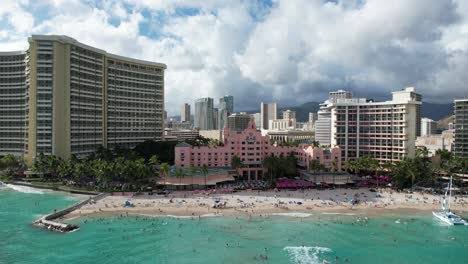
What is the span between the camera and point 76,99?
13975 centimetres

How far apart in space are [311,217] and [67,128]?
316ft

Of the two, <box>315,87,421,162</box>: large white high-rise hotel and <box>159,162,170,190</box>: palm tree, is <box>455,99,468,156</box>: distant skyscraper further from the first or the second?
<box>159,162,170,190</box>: palm tree

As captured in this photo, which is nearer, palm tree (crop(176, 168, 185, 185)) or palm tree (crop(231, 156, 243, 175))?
palm tree (crop(176, 168, 185, 185))

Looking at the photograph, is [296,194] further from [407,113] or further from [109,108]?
[109,108]

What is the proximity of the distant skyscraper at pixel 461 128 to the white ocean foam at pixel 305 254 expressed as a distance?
101m

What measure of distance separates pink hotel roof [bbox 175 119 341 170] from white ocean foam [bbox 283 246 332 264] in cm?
6606

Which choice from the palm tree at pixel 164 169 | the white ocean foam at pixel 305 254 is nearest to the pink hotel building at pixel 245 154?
the palm tree at pixel 164 169

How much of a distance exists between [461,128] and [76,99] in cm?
14466

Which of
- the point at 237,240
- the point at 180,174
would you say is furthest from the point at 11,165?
the point at 237,240

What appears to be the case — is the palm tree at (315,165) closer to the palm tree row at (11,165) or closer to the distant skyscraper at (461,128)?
the distant skyscraper at (461,128)

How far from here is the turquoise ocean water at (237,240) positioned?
→ 200 feet

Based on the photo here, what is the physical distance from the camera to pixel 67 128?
446 ft

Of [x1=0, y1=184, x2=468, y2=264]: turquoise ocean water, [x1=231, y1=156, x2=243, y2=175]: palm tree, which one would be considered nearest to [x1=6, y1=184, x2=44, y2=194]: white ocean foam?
[x1=0, y1=184, x2=468, y2=264]: turquoise ocean water

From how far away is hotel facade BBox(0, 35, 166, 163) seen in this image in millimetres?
131375
